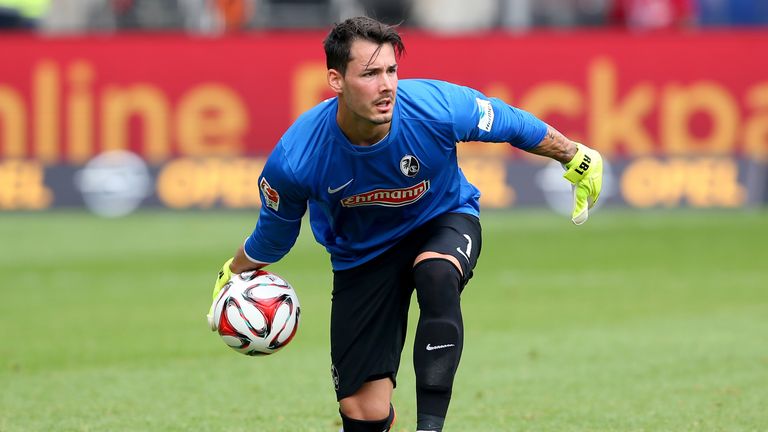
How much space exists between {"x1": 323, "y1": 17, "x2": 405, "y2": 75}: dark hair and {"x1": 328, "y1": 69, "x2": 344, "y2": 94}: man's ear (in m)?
0.02

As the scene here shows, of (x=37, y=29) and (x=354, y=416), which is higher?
(x=37, y=29)

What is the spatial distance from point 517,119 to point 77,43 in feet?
48.9

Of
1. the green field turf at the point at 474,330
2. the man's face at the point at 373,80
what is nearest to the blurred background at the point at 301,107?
the green field turf at the point at 474,330

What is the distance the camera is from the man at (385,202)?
22.4ft

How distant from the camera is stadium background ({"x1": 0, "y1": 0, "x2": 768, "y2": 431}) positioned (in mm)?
14312

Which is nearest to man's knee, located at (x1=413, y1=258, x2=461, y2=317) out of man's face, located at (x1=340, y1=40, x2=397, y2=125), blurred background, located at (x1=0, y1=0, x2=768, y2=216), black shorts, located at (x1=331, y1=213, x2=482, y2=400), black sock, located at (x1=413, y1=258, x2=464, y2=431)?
black sock, located at (x1=413, y1=258, x2=464, y2=431)

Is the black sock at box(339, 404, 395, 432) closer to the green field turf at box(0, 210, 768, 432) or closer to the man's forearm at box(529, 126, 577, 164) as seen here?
the green field turf at box(0, 210, 768, 432)

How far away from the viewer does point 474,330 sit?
41.8 feet

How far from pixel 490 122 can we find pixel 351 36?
876 mm

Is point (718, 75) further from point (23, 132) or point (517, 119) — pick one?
point (517, 119)

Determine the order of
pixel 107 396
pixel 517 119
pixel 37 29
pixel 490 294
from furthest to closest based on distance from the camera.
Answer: pixel 37 29 → pixel 490 294 → pixel 107 396 → pixel 517 119

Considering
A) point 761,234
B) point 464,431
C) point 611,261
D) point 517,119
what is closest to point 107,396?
point 464,431

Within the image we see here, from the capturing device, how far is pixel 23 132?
21016 mm

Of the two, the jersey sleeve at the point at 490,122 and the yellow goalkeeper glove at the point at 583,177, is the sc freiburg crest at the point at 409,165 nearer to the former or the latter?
the jersey sleeve at the point at 490,122
